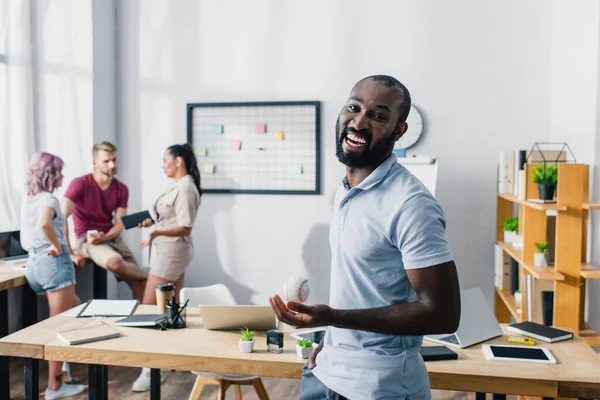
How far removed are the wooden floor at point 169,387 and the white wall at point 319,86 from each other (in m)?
1.09

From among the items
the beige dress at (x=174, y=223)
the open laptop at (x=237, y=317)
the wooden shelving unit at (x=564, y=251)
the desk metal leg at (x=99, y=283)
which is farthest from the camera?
the desk metal leg at (x=99, y=283)

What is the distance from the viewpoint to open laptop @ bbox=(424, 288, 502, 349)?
226cm

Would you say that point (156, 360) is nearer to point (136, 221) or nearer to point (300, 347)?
point (300, 347)

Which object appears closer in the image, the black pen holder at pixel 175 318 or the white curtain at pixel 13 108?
the black pen holder at pixel 175 318

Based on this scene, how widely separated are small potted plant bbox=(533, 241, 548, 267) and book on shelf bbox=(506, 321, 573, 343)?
805mm

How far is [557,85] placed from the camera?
4.29 m

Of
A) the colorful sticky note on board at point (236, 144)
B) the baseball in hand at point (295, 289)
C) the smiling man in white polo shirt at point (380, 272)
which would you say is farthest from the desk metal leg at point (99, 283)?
the smiling man in white polo shirt at point (380, 272)

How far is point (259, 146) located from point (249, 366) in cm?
298

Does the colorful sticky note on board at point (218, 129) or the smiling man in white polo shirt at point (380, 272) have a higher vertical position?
the colorful sticky note on board at point (218, 129)

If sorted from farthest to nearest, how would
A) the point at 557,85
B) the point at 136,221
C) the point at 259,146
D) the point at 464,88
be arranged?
the point at 259,146, the point at 464,88, the point at 557,85, the point at 136,221

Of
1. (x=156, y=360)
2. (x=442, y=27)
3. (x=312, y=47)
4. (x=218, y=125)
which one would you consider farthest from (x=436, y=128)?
(x=156, y=360)

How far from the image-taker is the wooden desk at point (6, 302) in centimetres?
288

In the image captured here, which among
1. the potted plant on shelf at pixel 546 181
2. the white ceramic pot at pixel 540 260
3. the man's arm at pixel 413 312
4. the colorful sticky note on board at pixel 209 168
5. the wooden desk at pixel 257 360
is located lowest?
the wooden desk at pixel 257 360

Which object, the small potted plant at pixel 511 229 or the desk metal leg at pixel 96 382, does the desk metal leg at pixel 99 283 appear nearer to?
the desk metal leg at pixel 96 382
